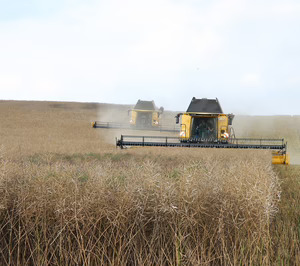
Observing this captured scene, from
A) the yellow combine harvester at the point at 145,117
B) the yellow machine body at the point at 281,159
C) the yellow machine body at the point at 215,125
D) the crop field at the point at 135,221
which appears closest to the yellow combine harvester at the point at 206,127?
the yellow machine body at the point at 215,125

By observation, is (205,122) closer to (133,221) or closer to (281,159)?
(281,159)

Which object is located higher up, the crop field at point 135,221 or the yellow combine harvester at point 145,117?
the yellow combine harvester at point 145,117

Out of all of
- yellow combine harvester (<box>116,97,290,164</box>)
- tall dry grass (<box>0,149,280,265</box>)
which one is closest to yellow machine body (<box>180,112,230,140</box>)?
yellow combine harvester (<box>116,97,290,164</box>)

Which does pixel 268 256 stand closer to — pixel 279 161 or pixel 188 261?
pixel 188 261

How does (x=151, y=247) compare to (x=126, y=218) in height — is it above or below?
below

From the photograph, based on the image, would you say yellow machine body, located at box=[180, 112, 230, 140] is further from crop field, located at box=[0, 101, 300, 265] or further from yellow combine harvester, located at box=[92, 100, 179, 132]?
crop field, located at box=[0, 101, 300, 265]

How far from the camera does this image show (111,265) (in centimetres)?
468

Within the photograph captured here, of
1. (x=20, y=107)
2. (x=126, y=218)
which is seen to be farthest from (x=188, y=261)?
(x=20, y=107)

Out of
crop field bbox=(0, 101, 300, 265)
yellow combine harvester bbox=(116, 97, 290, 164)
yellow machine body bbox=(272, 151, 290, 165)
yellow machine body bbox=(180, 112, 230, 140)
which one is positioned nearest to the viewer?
crop field bbox=(0, 101, 300, 265)

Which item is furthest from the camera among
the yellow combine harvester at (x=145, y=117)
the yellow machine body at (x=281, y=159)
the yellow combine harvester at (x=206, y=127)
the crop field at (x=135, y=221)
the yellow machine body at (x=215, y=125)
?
the yellow combine harvester at (x=145, y=117)

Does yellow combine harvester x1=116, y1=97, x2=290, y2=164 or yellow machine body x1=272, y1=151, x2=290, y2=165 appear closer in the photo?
yellow machine body x1=272, y1=151, x2=290, y2=165

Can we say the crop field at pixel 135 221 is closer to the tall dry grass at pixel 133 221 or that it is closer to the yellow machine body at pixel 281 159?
the tall dry grass at pixel 133 221

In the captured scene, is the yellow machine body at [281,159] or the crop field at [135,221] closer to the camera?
the crop field at [135,221]

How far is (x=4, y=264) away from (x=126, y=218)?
59.8 inches
